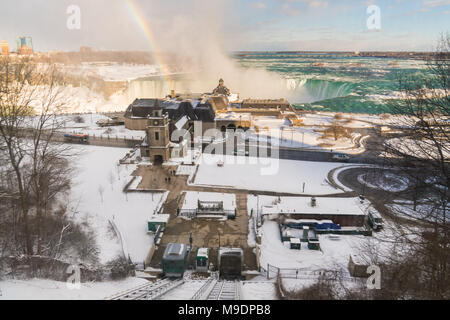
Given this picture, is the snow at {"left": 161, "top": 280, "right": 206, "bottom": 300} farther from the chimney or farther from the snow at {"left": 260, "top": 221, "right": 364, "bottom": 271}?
the chimney

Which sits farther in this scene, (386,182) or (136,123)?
Answer: (136,123)

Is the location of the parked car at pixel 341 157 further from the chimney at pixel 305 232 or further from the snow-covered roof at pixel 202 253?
the snow-covered roof at pixel 202 253

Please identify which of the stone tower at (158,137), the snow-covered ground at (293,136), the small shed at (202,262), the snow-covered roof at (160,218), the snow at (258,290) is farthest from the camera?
the snow-covered ground at (293,136)

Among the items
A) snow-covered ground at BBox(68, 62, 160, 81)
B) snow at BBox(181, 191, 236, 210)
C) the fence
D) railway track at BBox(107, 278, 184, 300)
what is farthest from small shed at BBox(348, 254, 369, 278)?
snow-covered ground at BBox(68, 62, 160, 81)

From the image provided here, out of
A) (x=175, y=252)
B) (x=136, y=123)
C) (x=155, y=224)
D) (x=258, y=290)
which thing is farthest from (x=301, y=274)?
(x=136, y=123)

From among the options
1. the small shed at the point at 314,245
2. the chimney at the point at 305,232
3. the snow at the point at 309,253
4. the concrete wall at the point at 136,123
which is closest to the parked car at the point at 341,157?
the snow at the point at 309,253

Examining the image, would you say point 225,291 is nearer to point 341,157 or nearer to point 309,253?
point 309,253

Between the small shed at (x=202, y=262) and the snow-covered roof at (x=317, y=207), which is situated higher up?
the snow-covered roof at (x=317, y=207)
